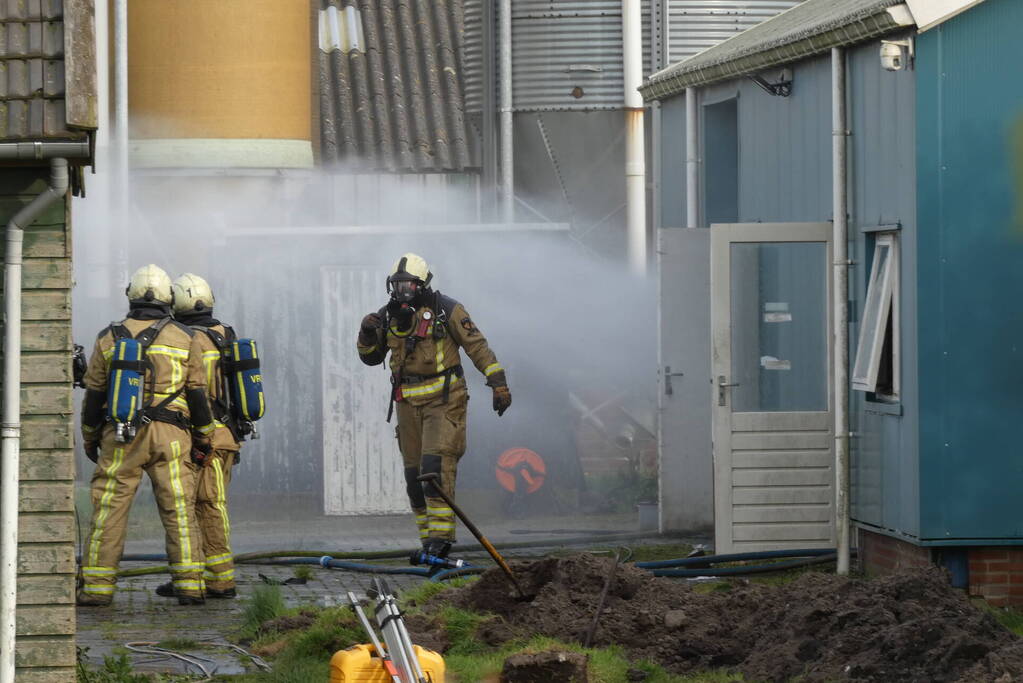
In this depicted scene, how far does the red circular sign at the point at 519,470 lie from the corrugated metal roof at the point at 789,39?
3.13 metres

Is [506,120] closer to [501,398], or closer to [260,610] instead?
[501,398]

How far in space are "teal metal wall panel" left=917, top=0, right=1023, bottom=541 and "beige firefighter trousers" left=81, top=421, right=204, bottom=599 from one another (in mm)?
4201

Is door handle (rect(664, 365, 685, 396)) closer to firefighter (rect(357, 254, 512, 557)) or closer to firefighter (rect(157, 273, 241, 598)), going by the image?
firefighter (rect(357, 254, 512, 557))

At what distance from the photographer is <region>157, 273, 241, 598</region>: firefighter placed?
11.4 m

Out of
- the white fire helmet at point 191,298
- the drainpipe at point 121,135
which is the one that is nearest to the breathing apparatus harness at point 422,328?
the white fire helmet at point 191,298

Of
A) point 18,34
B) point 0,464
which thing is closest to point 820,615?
point 0,464

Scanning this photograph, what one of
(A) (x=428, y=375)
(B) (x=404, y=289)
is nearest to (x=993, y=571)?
(A) (x=428, y=375)

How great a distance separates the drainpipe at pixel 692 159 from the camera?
14.1 metres

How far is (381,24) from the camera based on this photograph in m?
22.0

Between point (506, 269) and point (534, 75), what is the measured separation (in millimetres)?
3487

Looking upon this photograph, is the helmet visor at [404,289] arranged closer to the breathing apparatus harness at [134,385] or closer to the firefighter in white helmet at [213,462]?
the firefighter in white helmet at [213,462]

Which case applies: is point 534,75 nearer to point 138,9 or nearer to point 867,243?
point 138,9

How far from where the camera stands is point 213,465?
37.8 feet

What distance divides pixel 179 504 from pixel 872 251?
168 inches
